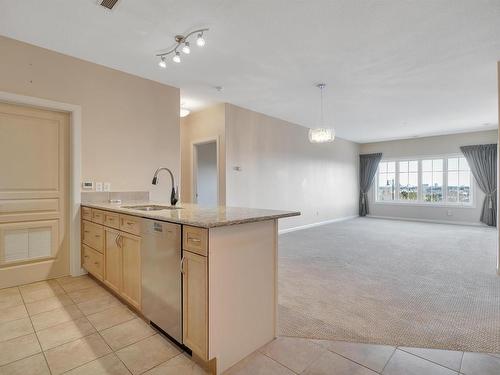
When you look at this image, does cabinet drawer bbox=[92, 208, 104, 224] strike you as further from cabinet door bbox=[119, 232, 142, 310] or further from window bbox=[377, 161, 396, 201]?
window bbox=[377, 161, 396, 201]

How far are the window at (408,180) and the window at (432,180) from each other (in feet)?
0.70

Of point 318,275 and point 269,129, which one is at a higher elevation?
point 269,129

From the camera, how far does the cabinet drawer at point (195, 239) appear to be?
1.52m

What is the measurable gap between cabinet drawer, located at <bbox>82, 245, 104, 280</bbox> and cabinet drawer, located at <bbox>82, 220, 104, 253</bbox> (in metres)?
0.06

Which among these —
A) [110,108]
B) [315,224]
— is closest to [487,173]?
[315,224]

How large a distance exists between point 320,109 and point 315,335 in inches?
173

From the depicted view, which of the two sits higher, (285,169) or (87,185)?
(285,169)

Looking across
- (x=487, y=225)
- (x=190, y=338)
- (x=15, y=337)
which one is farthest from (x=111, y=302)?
(x=487, y=225)

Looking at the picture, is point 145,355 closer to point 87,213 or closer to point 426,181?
point 87,213

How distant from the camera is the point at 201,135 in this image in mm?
5309

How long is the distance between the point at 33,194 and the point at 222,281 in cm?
264

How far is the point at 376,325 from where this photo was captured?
7.00 ft

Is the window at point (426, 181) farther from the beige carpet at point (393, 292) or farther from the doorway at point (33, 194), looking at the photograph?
the doorway at point (33, 194)

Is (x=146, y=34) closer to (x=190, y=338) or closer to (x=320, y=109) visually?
(x=190, y=338)
